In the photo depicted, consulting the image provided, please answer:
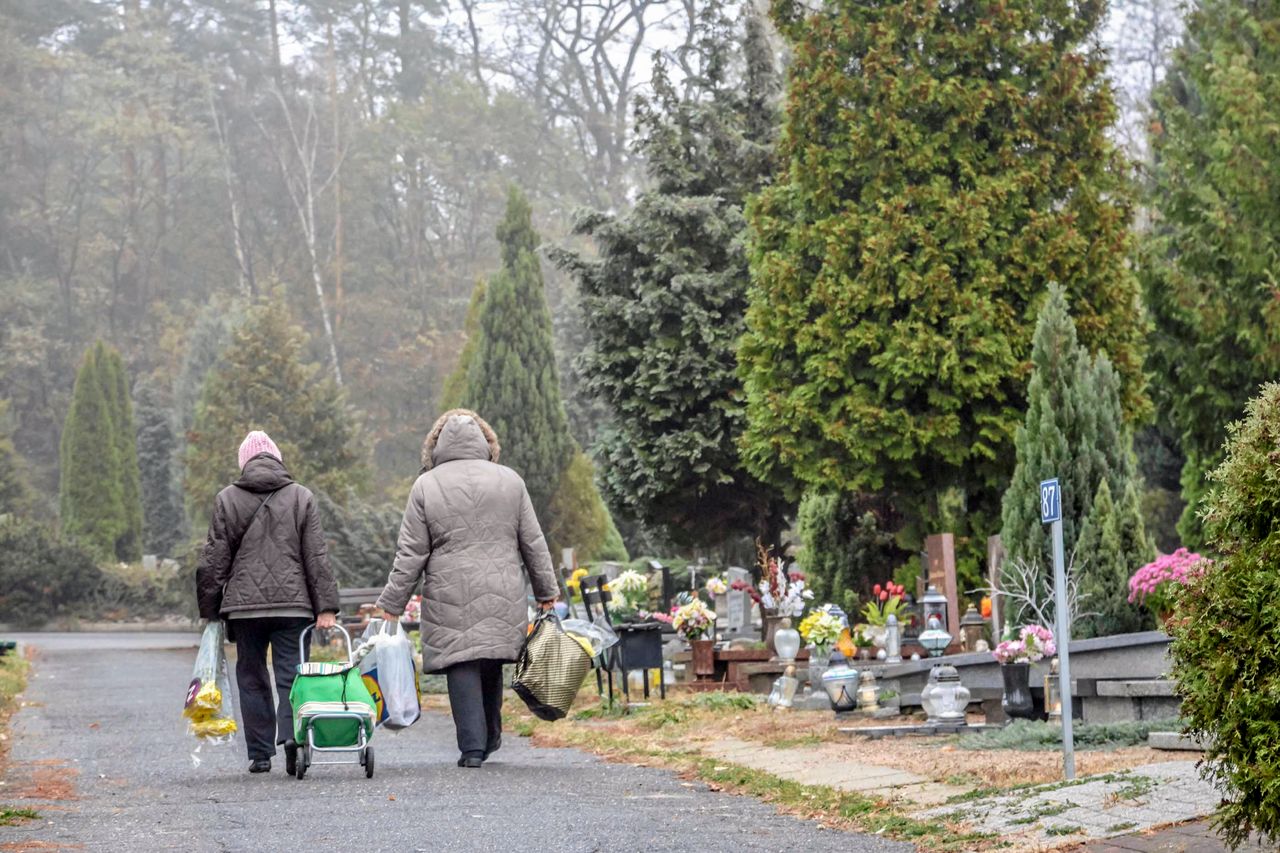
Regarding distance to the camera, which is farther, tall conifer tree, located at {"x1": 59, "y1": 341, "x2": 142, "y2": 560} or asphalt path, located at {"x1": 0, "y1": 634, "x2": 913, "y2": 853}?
tall conifer tree, located at {"x1": 59, "y1": 341, "x2": 142, "y2": 560}

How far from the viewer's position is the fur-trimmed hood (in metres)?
9.41

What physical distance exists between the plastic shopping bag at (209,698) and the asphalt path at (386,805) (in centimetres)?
24

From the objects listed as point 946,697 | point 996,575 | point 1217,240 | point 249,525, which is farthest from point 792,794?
point 1217,240

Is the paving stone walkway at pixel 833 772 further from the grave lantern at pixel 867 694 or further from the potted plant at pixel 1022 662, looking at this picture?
the grave lantern at pixel 867 694

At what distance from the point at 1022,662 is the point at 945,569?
525 centimetres

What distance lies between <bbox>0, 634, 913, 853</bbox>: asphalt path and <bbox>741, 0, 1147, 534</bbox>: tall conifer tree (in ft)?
22.1

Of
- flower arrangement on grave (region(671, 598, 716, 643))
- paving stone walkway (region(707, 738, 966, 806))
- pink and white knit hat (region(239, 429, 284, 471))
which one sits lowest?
paving stone walkway (region(707, 738, 966, 806))

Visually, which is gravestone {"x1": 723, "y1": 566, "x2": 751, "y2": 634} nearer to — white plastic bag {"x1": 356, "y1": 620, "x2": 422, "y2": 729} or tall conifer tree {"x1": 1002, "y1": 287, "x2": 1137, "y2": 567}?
tall conifer tree {"x1": 1002, "y1": 287, "x2": 1137, "y2": 567}

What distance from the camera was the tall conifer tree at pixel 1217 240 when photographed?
54.6ft

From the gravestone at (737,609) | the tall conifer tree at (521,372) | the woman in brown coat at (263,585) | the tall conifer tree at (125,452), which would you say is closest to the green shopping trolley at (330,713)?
the woman in brown coat at (263,585)

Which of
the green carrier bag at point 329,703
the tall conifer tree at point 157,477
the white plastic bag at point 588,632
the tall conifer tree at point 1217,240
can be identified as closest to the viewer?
the green carrier bag at point 329,703

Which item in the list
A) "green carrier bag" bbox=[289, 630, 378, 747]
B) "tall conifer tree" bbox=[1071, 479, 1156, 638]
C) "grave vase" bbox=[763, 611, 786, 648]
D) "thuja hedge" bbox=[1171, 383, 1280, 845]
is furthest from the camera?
"grave vase" bbox=[763, 611, 786, 648]

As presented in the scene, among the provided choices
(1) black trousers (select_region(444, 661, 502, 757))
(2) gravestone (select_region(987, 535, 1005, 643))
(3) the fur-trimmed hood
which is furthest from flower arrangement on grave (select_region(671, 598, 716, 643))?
(1) black trousers (select_region(444, 661, 502, 757))

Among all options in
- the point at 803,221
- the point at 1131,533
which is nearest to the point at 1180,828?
the point at 1131,533
